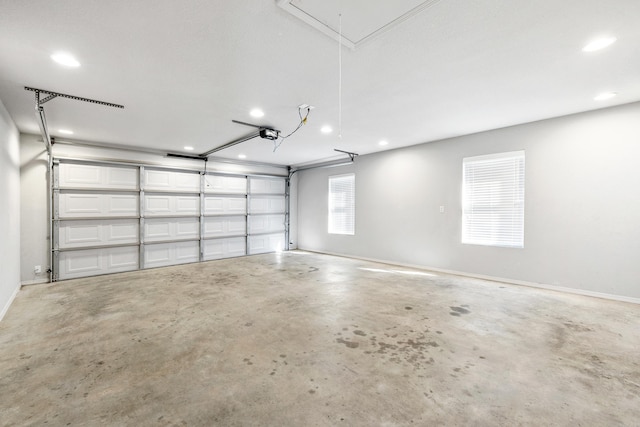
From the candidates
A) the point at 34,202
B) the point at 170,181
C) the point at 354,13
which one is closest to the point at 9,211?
the point at 34,202

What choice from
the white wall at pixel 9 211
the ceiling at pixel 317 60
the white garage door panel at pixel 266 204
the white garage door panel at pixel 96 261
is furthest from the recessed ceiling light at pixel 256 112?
the white garage door panel at pixel 96 261

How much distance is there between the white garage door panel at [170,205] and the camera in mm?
5961

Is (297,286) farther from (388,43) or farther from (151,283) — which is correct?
(388,43)

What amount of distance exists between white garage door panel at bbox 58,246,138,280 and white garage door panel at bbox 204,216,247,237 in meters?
1.62

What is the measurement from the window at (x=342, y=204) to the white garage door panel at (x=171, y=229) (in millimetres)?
3583

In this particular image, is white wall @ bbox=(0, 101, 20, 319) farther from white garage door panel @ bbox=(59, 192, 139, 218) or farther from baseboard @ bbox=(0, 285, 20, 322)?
white garage door panel @ bbox=(59, 192, 139, 218)

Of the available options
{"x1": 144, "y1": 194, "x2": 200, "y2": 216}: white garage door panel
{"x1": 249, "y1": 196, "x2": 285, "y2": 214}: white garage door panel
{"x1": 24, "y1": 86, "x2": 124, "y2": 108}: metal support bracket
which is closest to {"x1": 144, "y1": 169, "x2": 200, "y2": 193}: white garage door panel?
{"x1": 144, "y1": 194, "x2": 200, "y2": 216}: white garage door panel

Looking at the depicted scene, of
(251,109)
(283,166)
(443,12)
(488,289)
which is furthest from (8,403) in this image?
A: (283,166)

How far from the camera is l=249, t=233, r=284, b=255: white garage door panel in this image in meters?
7.72

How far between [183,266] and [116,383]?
4478mm

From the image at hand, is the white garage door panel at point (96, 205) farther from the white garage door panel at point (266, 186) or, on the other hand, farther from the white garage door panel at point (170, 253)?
the white garage door panel at point (266, 186)

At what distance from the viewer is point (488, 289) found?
4.16 metres

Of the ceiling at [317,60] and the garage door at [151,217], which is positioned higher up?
the ceiling at [317,60]

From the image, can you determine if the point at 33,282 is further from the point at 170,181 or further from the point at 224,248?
the point at 224,248
